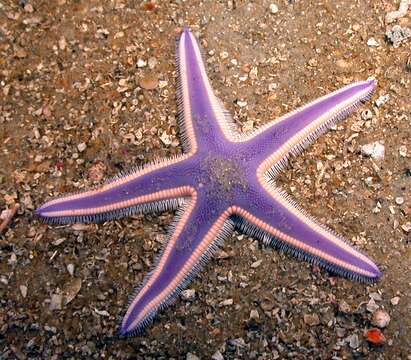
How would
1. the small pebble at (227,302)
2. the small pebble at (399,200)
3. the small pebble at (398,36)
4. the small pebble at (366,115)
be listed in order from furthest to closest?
the small pebble at (398,36) → the small pebble at (366,115) → the small pebble at (399,200) → the small pebble at (227,302)

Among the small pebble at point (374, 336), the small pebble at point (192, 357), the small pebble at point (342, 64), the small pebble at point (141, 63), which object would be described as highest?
the small pebble at point (342, 64)

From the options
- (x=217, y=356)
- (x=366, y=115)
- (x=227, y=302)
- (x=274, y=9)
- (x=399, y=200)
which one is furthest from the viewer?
(x=274, y=9)

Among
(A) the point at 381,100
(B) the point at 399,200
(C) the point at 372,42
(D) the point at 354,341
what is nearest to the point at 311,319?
(D) the point at 354,341

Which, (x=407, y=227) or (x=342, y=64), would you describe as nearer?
(x=407, y=227)

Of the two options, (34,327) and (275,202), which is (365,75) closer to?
(275,202)

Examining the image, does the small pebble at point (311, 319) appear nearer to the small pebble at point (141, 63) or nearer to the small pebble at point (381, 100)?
the small pebble at point (381, 100)

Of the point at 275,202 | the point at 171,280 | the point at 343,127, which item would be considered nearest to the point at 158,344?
the point at 171,280

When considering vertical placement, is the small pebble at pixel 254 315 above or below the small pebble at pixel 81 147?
below

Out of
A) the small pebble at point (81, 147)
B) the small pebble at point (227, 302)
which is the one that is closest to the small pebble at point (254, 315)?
the small pebble at point (227, 302)

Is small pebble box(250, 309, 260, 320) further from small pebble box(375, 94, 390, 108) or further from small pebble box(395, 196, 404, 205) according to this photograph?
small pebble box(375, 94, 390, 108)

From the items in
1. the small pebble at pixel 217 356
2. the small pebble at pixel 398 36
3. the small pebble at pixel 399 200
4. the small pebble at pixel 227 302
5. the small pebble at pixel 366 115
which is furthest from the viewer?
the small pebble at pixel 398 36

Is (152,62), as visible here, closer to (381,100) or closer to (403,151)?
(381,100)

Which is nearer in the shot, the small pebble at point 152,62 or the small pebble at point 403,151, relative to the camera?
the small pebble at point 403,151
